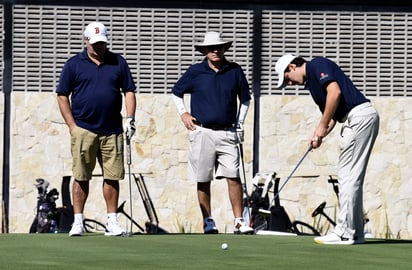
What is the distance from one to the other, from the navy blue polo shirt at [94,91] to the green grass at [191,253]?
102 cm

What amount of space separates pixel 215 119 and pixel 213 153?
0.36 metres

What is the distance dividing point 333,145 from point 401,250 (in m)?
6.18

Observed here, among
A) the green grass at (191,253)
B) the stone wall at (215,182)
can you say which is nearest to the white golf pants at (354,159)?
the green grass at (191,253)

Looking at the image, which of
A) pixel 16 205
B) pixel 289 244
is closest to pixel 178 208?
pixel 16 205

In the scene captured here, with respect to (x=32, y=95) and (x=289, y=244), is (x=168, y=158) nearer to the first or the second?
(x=32, y=95)

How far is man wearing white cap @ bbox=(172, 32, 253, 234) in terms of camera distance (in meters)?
14.0

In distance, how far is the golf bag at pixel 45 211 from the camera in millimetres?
16297

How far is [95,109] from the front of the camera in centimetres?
1311

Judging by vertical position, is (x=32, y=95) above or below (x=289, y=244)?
above

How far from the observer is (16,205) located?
1720 centimetres

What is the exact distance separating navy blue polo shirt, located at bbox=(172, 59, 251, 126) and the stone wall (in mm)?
3262

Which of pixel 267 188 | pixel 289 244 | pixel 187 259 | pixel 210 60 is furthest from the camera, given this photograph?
pixel 267 188

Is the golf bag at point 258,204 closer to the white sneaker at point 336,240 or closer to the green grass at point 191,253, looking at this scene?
the green grass at point 191,253

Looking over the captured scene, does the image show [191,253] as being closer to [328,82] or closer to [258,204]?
[328,82]
